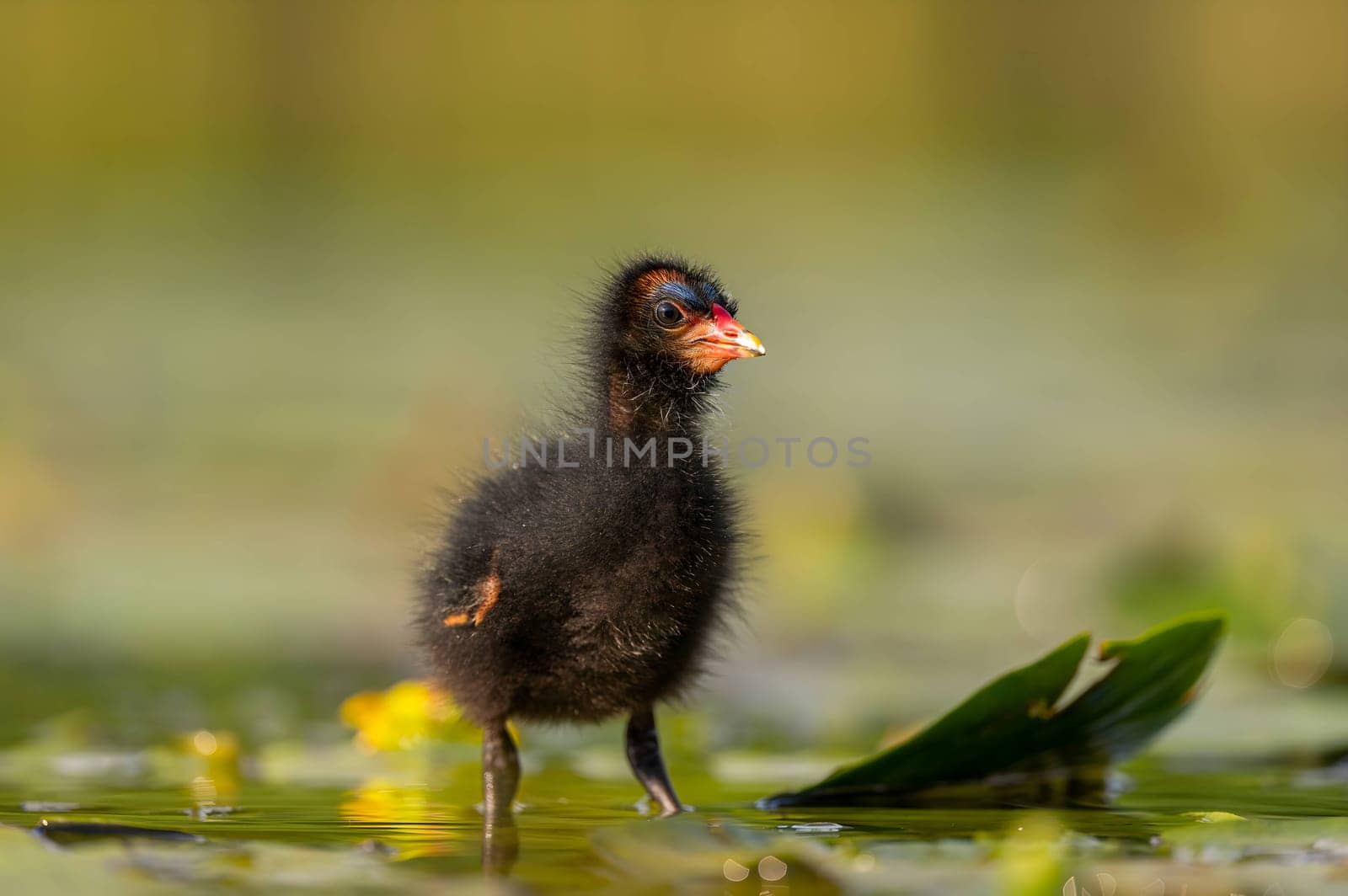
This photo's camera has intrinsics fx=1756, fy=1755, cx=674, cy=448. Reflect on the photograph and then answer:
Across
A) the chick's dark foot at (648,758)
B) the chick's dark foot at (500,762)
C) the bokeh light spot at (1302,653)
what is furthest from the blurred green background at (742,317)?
the chick's dark foot at (500,762)

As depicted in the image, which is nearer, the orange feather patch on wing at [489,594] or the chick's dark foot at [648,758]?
the orange feather patch on wing at [489,594]

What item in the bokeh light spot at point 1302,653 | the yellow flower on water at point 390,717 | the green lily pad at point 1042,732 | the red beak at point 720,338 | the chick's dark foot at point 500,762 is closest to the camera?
the green lily pad at point 1042,732

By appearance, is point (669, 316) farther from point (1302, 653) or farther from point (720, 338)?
point (1302, 653)

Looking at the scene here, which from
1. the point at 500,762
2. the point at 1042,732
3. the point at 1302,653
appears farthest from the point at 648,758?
the point at 1302,653

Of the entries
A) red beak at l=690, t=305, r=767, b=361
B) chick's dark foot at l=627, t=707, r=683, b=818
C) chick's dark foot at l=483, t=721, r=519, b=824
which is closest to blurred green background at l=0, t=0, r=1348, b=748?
chick's dark foot at l=627, t=707, r=683, b=818

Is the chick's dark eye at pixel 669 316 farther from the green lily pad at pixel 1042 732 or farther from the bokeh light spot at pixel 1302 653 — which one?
the bokeh light spot at pixel 1302 653

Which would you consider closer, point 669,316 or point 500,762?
point 669,316

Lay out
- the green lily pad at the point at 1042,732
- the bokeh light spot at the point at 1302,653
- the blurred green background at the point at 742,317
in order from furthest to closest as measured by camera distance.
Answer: the blurred green background at the point at 742,317 < the bokeh light spot at the point at 1302,653 < the green lily pad at the point at 1042,732
